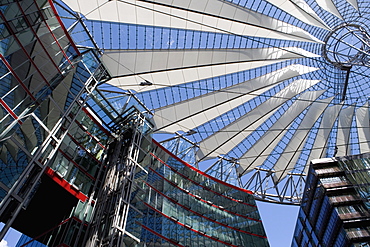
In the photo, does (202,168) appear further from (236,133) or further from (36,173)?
(36,173)

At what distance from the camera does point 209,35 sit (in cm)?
2355

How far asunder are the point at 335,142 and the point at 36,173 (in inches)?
1221

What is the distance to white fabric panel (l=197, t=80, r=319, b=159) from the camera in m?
30.2

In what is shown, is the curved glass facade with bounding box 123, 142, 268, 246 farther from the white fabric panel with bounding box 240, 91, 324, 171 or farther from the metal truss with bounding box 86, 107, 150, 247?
the white fabric panel with bounding box 240, 91, 324, 171

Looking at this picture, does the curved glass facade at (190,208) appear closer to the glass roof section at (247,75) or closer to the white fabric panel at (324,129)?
the glass roof section at (247,75)

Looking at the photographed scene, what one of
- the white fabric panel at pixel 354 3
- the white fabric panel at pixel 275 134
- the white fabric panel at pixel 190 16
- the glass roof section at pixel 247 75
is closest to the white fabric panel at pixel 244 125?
the glass roof section at pixel 247 75

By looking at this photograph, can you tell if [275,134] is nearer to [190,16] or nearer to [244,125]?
[244,125]

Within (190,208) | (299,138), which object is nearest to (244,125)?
(299,138)

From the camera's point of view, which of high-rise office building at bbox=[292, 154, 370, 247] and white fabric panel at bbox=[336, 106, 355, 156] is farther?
white fabric panel at bbox=[336, 106, 355, 156]

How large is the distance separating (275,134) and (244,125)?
3.97 meters

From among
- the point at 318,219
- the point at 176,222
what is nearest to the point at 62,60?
→ the point at 176,222

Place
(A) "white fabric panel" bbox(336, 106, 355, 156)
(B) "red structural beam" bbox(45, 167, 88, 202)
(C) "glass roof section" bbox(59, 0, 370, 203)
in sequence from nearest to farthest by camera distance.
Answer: (B) "red structural beam" bbox(45, 167, 88, 202) → (C) "glass roof section" bbox(59, 0, 370, 203) → (A) "white fabric panel" bbox(336, 106, 355, 156)

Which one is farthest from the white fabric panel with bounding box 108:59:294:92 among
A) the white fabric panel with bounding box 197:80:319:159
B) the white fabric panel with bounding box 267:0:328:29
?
the white fabric panel with bounding box 197:80:319:159

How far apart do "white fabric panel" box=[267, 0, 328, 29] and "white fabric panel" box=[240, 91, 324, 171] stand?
7741 mm
